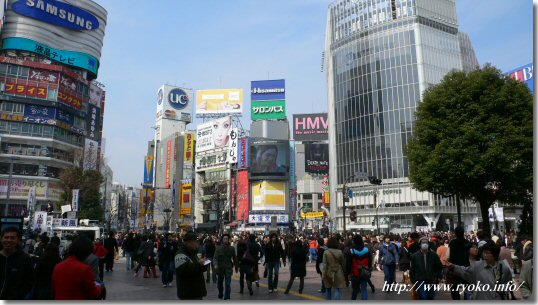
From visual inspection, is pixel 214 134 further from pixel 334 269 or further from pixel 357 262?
pixel 334 269

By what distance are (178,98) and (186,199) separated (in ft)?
118

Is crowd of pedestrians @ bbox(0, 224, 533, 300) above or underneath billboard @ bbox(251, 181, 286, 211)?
underneath

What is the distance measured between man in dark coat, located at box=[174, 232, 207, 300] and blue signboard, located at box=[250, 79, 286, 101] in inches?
3527

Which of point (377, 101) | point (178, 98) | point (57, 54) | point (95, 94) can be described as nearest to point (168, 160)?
point (178, 98)

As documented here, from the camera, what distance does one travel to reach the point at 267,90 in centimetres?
9544

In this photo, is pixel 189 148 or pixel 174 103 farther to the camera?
pixel 174 103

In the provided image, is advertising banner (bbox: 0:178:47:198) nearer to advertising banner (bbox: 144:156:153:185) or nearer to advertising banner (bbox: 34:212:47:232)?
advertising banner (bbox: 34:212:47:232)

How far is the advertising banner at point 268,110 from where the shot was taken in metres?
95.8

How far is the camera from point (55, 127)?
184 feet

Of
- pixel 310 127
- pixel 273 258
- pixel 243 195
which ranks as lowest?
pixel 273 258

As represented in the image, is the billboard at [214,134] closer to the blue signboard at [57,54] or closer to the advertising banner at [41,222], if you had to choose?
the blue signboard at [57,54]

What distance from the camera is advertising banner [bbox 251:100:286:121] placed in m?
95.8

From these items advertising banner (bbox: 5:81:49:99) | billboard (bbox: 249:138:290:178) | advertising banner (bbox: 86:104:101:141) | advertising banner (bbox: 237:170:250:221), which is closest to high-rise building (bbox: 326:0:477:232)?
billboard (bbox: 249:138:290:178)

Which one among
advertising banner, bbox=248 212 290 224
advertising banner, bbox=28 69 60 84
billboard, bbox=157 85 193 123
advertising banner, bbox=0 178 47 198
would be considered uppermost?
billboard, bbox=157 85 193 123
